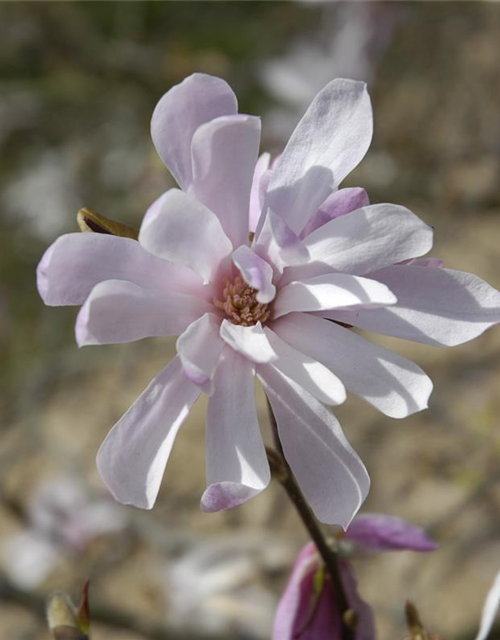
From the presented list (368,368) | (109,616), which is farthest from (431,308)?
(109,616)

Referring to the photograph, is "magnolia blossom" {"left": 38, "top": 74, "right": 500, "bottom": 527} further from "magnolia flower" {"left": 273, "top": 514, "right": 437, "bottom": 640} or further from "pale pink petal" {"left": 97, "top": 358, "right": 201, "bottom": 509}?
"magnolia flower" {"left": 273, "top": 514, "right": 437, "bottom": 640}

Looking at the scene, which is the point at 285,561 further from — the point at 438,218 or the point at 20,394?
the point at 20,394

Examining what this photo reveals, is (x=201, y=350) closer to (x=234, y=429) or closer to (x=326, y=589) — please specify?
(x=234, y=429)

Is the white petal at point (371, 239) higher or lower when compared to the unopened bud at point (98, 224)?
higher

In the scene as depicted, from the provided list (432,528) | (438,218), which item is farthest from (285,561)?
(438,218)

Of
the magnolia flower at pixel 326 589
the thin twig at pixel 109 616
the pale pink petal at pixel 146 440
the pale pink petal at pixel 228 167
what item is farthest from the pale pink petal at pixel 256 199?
the thin twig at pixel 109 616

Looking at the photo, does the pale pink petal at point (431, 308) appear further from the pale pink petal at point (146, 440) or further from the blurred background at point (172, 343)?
the blurred background at point (172, 343)
